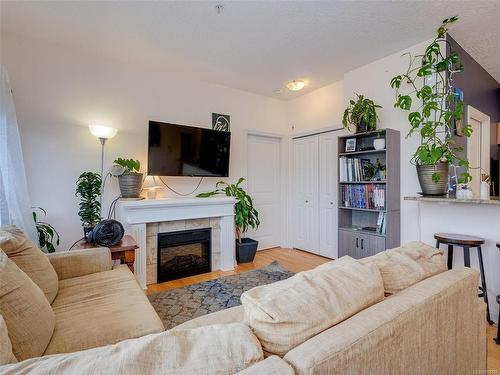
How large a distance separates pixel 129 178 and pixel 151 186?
0.41 m

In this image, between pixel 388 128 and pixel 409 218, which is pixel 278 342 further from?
pixel 388 128

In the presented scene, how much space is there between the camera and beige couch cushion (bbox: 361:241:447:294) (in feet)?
3.38

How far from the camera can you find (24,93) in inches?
108

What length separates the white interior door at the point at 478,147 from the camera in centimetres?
338

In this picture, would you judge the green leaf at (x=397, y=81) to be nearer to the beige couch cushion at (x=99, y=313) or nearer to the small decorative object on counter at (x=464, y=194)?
the small decorative object on counter at (x=464, y=194)

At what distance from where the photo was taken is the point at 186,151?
344 centimetres

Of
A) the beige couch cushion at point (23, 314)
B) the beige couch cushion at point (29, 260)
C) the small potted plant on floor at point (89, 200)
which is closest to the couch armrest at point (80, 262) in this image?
the beige couch cushion at point (29, 260)

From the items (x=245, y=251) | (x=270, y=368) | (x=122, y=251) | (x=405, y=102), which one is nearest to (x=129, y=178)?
(x=122, y=251)

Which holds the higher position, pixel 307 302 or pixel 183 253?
pixel 307 302

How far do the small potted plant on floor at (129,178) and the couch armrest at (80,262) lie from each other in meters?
1.01

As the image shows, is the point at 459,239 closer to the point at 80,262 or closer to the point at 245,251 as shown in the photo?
the point at 245,251

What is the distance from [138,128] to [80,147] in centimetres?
69

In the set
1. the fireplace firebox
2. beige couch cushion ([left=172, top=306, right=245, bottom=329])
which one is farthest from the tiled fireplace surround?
beige couch cushion ([left=172, top=306, right=245, bottom=329])

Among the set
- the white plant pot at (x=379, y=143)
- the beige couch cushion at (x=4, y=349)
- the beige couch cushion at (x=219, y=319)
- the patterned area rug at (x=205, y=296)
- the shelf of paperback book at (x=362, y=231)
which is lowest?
the patterned area rug at (x=205, y=296)
